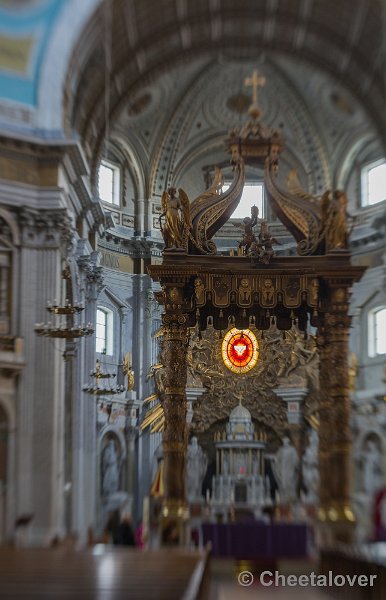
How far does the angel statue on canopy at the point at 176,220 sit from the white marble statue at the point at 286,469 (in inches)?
424

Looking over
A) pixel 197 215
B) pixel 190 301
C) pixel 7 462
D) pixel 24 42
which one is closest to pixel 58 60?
pixel 24 42

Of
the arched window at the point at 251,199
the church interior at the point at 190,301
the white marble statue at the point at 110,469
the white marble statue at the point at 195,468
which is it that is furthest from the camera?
the arched window at the point at 251,199

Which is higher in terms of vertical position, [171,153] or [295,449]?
[171,153]

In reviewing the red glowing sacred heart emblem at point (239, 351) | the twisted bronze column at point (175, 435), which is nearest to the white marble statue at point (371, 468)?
the red glowing sacred heart emblem at point (239, 351)

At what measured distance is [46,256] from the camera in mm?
18828

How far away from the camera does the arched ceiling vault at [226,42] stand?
2225 cm

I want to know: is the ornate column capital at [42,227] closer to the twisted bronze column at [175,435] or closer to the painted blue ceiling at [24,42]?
the painted blue ceiling at [24,42]

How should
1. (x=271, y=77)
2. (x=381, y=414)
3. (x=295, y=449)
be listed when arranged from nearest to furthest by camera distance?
(x=381, y=414) → (x=295, y=449) → (x=271, y=77)

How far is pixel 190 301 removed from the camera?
15.4m

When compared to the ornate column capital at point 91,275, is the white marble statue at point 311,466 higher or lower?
lower

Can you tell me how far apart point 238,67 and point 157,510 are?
13.6 metres

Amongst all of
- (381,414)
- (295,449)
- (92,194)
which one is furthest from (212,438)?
(92,194)

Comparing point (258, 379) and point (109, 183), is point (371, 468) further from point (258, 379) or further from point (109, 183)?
point (109, 183)

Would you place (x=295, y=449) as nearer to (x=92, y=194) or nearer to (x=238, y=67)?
(x=92, y=194)
